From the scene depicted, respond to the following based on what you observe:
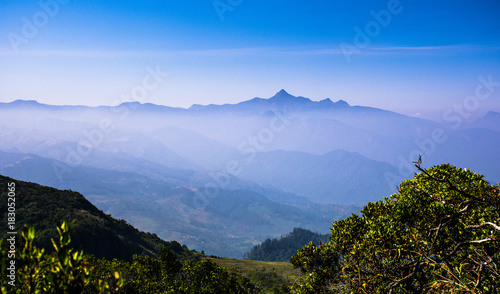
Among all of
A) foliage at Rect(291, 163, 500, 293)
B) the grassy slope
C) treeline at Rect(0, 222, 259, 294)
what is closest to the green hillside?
the grassy slope

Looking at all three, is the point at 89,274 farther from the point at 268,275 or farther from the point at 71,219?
the point at 71,219

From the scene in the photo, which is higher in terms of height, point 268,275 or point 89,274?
point 89,274

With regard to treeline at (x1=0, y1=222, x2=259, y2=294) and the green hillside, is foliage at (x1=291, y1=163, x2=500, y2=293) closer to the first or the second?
treeline at (x1=0, y1=222, x2=259, y2=294)

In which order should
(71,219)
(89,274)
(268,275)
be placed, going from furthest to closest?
(268,275), (71,219), (89,274)

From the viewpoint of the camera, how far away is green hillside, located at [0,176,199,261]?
7006 cm

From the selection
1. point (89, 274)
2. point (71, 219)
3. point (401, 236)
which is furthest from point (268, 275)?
point (89, 274)

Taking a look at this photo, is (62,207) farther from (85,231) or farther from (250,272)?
(250,272)

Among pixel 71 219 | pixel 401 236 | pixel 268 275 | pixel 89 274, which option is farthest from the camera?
pixel 268 275

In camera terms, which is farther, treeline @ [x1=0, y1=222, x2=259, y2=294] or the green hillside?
the green hillside

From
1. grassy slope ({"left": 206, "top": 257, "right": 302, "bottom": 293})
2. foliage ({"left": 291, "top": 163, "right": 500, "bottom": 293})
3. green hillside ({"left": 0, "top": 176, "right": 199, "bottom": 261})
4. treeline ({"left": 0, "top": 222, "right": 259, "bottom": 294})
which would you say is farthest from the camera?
grassy slope ({"left": 206, "top": 257, "right": 302, "bottom": 293})

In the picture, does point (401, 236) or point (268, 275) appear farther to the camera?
point (268, 275)

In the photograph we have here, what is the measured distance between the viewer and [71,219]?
270 ft

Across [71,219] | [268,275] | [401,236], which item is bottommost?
[268,275]

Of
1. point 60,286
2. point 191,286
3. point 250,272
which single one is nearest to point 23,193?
point 250,272
